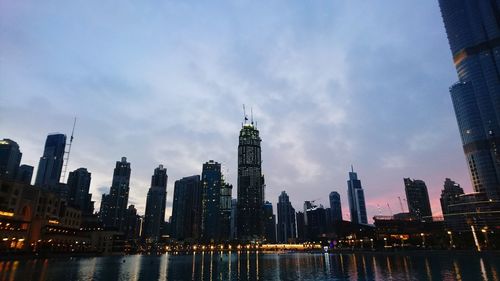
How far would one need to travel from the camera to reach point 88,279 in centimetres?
6197

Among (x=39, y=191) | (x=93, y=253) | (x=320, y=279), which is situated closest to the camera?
(x=320, y=279)

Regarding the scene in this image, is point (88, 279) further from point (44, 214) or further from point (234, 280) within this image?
point (44, 214)

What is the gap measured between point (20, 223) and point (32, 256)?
21.6m

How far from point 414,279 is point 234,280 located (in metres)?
33.3

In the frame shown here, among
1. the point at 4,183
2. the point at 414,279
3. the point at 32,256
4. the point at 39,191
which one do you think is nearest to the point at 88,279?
the point at 414,279

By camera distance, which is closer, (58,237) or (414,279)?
(414,279)

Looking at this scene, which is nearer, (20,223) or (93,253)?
(20,223)

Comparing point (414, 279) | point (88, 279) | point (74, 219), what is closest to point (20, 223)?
point (74, 219)

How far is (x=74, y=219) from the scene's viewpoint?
196m

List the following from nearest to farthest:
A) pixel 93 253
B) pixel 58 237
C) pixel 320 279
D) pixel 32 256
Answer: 1. pixel 320 279
2. pixel 32 256
3. pixel 58 237
4. pixel 93 253

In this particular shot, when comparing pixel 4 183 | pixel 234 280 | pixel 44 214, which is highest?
pixel 4 183

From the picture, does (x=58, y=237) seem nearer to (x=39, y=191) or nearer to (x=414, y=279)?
(x=39, y=191)

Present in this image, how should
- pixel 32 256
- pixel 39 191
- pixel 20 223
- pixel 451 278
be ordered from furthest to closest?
pixel 39 191, pixel 20 223, pixel 32 256, pixel 451 278

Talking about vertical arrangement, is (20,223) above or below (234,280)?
above
